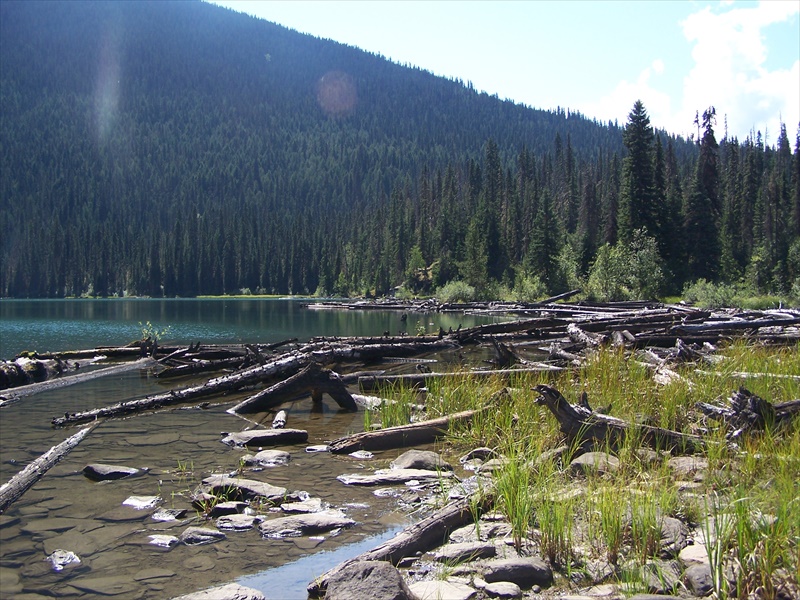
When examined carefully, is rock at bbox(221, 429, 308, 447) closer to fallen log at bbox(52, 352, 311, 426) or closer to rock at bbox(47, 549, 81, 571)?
fallen log at bbox(52, 352, 311, 426)

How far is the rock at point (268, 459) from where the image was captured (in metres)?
9.46

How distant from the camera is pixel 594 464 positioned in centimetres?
711

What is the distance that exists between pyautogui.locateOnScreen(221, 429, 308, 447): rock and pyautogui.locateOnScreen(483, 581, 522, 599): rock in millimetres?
6624

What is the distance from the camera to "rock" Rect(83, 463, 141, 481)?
8.79m

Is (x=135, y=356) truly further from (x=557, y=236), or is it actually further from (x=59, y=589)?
(x=557, y=236)

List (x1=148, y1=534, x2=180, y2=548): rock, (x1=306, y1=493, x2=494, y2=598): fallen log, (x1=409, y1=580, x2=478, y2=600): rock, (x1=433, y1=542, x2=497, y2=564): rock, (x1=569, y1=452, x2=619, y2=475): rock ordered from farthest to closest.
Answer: (x1=569, y1=452, x2=619, y2=475): rock, (x1=148, y1=534, x2=180, y2=548): rock, (x1=433, y1=542, x2=497, y2=564): rock, (x1=306, y1=493, x2=494, y2=598): fallen log, (x1=409, y1=580, x2=478, y2=600): rock

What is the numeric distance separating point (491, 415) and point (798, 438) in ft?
15.0

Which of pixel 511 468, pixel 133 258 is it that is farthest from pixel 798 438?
pixel 133 258

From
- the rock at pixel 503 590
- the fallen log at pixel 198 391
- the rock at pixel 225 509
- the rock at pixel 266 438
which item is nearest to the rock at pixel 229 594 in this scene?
the rock at pixel 503 590

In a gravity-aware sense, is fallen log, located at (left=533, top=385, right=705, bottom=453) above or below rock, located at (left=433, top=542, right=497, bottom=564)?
above

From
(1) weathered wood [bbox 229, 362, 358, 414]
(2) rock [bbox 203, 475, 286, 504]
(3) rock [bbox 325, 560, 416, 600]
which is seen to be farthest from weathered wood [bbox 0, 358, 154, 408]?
(3) rock [bbox 325, 560, 416, 600]

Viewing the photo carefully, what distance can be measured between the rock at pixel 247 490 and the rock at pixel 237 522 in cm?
56

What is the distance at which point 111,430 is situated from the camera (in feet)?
40.2

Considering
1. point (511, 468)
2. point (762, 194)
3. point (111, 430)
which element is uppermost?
point (762, 194)
